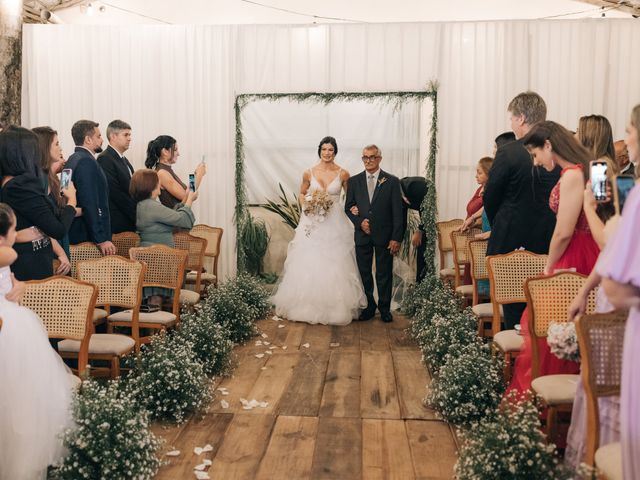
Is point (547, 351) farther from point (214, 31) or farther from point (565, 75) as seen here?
point (214, 31)

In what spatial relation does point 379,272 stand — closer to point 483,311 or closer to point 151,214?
point 483,311

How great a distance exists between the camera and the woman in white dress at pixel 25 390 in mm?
2809

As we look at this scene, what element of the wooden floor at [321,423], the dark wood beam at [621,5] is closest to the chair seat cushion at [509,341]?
the wooden floor at [321,423]

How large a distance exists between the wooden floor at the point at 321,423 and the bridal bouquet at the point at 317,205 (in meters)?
1.59

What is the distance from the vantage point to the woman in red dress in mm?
3597

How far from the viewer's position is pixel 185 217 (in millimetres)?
5590

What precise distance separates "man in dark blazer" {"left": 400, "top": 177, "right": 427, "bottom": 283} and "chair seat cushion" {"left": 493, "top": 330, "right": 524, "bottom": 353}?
347 cm

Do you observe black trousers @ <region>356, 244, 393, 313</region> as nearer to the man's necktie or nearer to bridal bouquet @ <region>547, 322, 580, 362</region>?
the man's necktie

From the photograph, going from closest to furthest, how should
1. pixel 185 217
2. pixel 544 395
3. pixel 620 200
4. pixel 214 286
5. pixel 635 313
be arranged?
pixel 635 313 < pixel 620 200 < pixel 544 395 < pixel 185 217 < pixel 214 286

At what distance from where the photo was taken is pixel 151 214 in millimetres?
5453

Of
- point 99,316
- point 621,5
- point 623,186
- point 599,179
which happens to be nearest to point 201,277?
point 99,316

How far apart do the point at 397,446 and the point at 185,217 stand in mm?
2677

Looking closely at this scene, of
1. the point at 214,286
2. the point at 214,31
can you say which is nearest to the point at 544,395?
the point at 214,286

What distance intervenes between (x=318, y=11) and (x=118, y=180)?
5.17 metres
